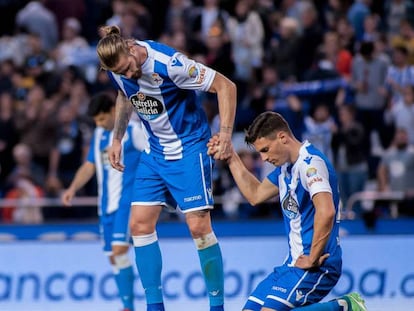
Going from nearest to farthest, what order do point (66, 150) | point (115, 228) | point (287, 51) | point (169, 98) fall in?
1. point (169, 98)
2. point (115, 228)
3. point (66, 150)
4. point (287, 51)

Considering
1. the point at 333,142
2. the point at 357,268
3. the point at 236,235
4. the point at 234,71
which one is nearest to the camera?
the point at 357,268

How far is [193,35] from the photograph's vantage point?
1636 cm

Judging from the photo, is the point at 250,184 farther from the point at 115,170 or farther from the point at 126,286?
the point at 115,170

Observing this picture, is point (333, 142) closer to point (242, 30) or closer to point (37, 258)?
point (242, 30)

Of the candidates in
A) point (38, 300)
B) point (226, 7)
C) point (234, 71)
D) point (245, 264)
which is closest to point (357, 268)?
point (245, 264)

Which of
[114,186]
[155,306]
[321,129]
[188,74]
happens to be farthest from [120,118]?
[321,129]

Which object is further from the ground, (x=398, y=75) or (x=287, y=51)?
(x=287, y=51)

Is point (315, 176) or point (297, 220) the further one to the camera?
point (297, 220)

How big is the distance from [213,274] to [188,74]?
56.1 inches

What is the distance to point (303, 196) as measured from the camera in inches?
303

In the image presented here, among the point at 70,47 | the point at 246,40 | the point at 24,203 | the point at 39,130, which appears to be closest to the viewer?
the point at 24,203

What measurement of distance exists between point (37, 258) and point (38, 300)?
0.48 m

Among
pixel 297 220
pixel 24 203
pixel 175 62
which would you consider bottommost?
pixel 24 203

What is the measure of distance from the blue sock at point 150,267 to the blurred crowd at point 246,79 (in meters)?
4.86
